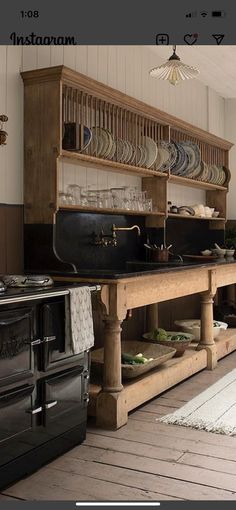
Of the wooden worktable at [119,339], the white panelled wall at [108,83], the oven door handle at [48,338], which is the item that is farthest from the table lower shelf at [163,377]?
the white panelled wall at [108,83]

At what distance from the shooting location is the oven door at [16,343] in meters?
2.42

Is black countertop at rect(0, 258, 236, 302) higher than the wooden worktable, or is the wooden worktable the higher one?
black countertop at rect(0, 258, 236, 302)

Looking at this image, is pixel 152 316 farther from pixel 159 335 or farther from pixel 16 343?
pixel 16 343

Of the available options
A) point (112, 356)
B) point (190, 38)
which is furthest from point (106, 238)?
point (190, 38)

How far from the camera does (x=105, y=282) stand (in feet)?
10.6

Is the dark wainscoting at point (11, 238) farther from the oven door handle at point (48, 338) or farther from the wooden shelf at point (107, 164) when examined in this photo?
the oven door handle at point (48, 338)

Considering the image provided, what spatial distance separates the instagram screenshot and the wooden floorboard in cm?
1

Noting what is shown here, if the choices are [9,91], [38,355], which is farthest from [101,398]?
[9,91]

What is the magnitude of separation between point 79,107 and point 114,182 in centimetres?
87

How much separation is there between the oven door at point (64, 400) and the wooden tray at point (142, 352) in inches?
25.6

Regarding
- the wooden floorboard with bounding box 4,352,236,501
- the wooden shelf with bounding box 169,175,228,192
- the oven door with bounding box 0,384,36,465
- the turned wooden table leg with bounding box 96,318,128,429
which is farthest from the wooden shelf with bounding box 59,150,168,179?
the wooden floorboard with bounding box 4,352,236,501

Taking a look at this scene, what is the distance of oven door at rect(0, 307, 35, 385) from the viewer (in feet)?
7.93

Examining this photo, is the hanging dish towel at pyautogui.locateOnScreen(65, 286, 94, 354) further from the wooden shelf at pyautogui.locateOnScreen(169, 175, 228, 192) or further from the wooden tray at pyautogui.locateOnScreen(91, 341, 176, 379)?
the wooden shelf at pyautogui.locateOnScreen(169, 175, 228, 192)

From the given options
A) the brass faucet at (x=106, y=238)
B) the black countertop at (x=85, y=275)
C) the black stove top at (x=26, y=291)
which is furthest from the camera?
the brass faucet at (x=106, y=238)
